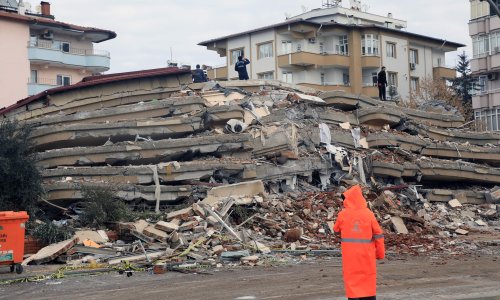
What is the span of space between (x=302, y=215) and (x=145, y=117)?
21.7 feet

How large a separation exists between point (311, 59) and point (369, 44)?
6.16m

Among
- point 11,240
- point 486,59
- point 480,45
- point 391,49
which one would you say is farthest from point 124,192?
point 391,49

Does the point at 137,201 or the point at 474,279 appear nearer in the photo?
the point at 474,279

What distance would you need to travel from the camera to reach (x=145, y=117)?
24031 mm

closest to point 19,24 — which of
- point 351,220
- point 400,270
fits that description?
point 400,270

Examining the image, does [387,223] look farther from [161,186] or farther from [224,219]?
[161,186]

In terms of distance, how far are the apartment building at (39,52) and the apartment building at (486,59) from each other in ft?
89.7

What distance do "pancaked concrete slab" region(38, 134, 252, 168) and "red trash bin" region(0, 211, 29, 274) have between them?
6819 mm

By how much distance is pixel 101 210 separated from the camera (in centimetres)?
1906

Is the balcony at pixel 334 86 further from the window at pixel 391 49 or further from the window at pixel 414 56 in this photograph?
the window at pixel 414 56

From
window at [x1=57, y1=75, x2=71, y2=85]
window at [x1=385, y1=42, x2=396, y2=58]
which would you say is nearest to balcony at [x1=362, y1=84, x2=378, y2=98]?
window at [x1=385, y1=42, x2=396, y2=58]

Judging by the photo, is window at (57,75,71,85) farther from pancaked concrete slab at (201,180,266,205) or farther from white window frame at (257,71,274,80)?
pancaked concrete slab at (201,180,266,205)

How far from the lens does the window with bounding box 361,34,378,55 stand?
204 ft

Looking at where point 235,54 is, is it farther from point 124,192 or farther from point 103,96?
point 124,192
